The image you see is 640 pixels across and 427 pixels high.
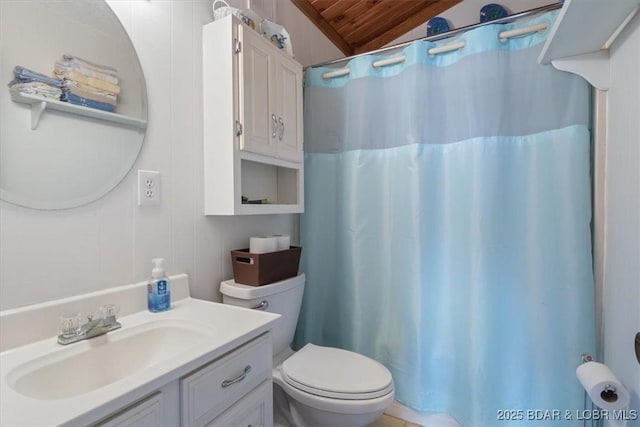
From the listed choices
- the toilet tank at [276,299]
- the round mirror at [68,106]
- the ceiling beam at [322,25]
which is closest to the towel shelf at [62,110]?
the round mirror at [68,106]

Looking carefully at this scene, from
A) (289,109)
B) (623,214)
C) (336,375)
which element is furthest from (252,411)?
(623,214)

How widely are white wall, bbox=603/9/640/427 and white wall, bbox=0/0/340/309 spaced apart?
4.82 ft

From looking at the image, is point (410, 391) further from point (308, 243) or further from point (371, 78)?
point (371, 78)

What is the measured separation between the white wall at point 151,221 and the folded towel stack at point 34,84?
0.89ft

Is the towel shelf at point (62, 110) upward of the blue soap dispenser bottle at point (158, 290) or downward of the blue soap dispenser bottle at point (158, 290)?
upward

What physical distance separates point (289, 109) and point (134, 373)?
1211mm

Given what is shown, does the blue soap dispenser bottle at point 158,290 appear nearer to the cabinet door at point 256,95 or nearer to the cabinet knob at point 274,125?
the cabinet door at point 256,95

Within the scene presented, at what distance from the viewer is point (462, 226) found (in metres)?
1.46

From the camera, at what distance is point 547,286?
1.31 metres

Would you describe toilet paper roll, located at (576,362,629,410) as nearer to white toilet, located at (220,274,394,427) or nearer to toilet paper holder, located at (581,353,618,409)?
→ toilet paper holder, located at (581,353,618,409)

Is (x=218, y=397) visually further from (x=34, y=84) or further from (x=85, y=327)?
(x=34, y=84)

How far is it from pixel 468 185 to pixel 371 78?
2.44 feet

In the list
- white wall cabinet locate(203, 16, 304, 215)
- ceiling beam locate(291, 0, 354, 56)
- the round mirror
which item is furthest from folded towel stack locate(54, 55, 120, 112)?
ceiling beam locate(291, 0, 354, 56)

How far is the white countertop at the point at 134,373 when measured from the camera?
1.71 ft
